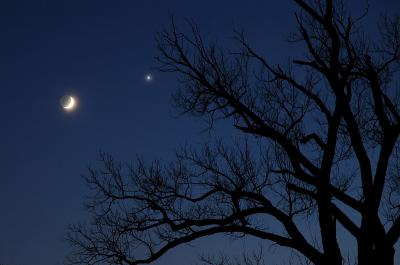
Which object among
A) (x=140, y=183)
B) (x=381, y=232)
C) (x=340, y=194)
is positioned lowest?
(x=381, y=232)

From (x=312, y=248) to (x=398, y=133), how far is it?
2.82 metres

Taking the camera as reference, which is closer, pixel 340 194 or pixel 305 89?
pixel 340 194

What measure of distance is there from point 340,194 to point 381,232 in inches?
40.2

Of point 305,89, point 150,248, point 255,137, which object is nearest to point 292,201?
point 255,137

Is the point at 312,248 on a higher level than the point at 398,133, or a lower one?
lower

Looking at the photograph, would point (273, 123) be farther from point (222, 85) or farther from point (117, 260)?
point (117, 260)

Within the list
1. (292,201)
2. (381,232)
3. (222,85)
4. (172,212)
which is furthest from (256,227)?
(222,85)

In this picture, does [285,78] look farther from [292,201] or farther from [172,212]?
[172,212]

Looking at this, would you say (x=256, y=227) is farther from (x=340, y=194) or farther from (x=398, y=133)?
(x=398, y=133)

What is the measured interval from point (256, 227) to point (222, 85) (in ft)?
10.6

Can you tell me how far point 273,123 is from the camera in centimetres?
1050

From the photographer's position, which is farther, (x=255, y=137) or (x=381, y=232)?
(x=255, y=137)

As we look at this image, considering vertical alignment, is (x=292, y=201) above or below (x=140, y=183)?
below

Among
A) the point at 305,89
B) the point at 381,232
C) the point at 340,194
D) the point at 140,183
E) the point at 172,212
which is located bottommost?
the point at 381,232
